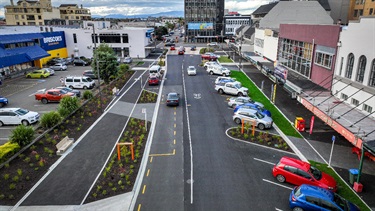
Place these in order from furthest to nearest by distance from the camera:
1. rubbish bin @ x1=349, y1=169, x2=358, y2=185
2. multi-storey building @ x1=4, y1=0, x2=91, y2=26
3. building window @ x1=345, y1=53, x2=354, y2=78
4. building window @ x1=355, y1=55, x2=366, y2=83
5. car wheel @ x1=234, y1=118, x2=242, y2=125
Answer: multi-storey building @ x1=4, y1=0, x2=91, y2=26
car wheel @ x1=234, y1=118, x2=242, y2=125
building window @ x1=345, y1=53, x2=354, y2=78
building window @ x1=355, y1=55, x2=366, y2=83
rubbish bin @ x1=349, y1=169, x2=358, y2=185

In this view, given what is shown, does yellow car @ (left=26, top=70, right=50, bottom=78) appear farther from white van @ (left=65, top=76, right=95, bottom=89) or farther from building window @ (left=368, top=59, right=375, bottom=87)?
building window @ (left=368, top=59, right=375, bottom=87)

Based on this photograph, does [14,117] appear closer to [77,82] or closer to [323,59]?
[77,82]

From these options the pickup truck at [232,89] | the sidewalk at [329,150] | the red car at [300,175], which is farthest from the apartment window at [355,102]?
the pickup truck at [232,89]

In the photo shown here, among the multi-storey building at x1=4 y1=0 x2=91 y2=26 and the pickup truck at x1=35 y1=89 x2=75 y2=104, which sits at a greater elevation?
the multi-storey building at x1=4 y1=0 x2=91 y2=26

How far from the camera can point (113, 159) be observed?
18031 mm

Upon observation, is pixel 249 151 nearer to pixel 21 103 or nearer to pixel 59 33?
pixel 21 103

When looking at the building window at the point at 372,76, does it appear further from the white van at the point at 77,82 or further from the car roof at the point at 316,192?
the white van at the point at 77,82

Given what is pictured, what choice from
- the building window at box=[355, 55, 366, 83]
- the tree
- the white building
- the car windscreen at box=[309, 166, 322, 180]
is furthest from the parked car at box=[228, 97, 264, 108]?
the tree

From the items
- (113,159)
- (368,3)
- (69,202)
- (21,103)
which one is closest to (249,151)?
(113,159)

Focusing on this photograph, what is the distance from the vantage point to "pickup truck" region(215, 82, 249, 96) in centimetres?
3328

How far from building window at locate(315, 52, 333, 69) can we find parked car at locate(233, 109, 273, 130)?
8967 mm

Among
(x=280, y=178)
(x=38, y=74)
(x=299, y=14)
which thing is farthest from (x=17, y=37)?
(x=299, y=14)

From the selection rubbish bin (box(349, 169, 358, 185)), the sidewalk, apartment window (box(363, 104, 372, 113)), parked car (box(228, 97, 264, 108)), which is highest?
apartment window (box(363, 104, 372, 113))

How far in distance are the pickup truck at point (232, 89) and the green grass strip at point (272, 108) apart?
1.26 m
